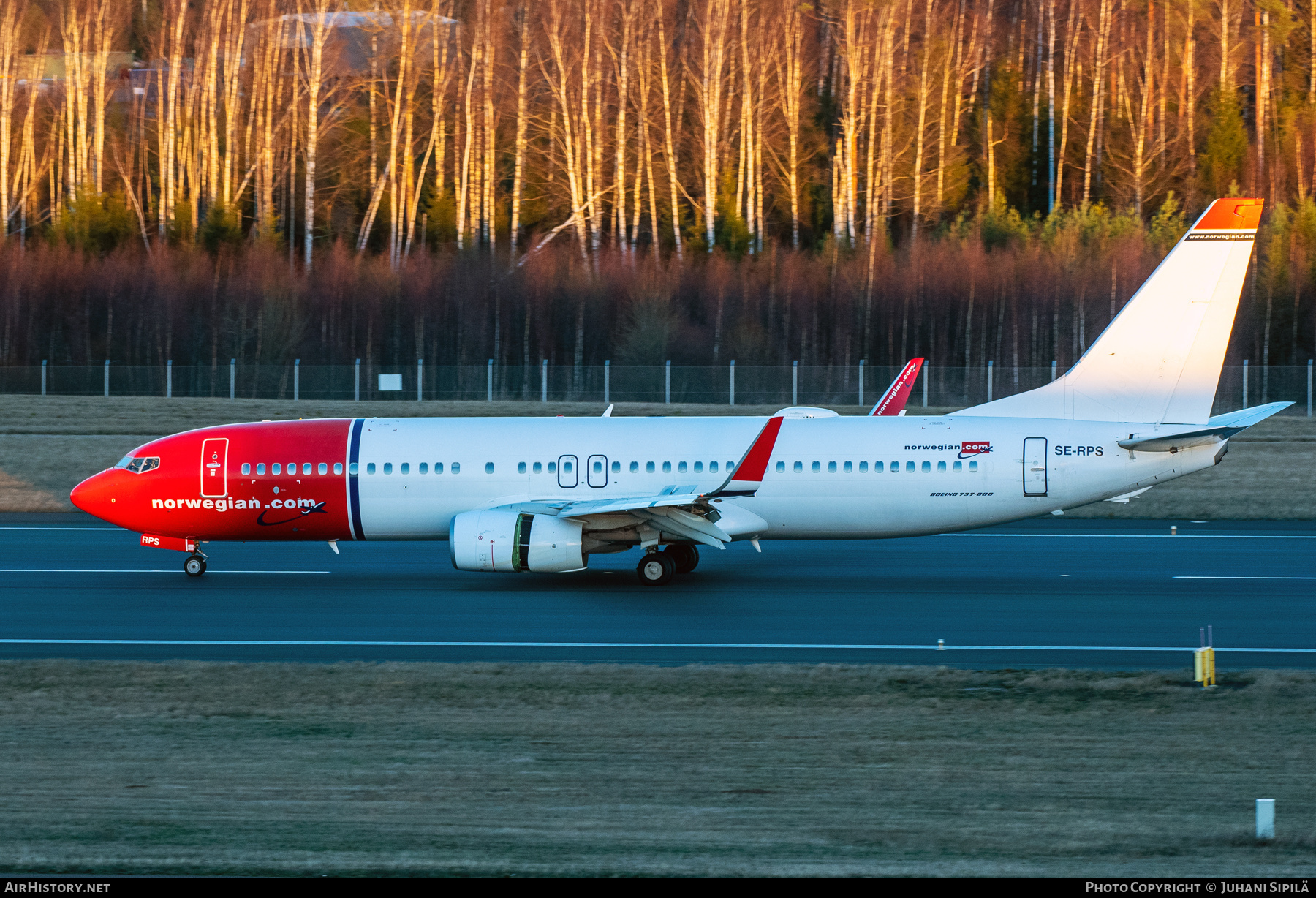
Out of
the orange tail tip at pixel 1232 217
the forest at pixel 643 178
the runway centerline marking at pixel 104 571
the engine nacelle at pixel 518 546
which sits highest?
the forest at pixel 643 178

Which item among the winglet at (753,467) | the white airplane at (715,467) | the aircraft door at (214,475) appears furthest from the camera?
the aircraft door at (214,475)

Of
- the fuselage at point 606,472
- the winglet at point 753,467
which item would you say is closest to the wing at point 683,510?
the winglet at point 753,467

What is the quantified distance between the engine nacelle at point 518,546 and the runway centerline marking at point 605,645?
159 inches

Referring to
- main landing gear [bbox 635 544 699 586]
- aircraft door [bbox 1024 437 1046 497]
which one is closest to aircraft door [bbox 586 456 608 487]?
main landing gear [bbox 635 544 699 586]

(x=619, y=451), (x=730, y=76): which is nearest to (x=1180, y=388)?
(x=619, y=451)

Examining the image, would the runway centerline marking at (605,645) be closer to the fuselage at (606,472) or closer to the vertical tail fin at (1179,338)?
the fuselage at (606,472)

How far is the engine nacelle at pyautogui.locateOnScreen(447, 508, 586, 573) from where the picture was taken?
22.1 m

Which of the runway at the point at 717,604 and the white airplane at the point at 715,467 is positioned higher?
the white airplane at the point at 715,467

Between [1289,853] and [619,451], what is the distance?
15654mm

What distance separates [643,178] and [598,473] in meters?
48.6

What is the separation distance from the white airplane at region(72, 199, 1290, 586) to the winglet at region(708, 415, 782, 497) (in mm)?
40

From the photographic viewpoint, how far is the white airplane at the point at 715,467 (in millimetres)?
22594

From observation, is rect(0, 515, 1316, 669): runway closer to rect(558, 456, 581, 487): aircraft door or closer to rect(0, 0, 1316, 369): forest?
rect(558, 456, 581, 487): aircraft door

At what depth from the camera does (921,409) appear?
44750 millimetres
